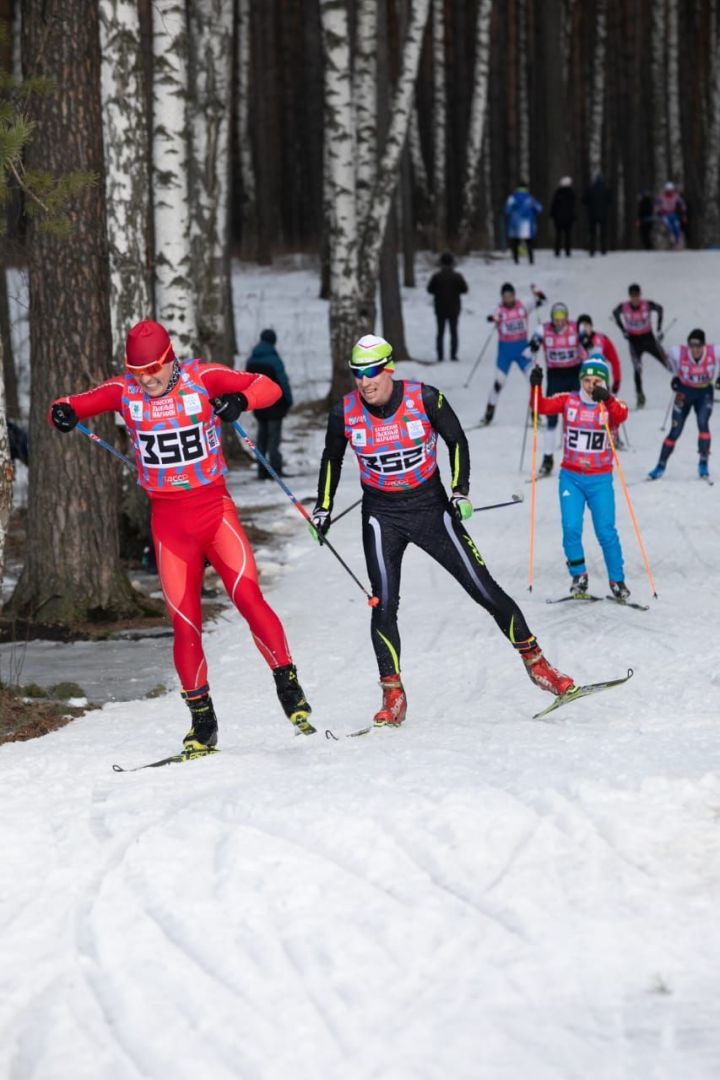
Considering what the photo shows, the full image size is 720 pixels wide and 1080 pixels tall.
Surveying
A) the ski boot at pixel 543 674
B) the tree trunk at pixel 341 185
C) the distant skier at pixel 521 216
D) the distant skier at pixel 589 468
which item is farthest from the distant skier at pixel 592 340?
the distant skier at pixel 521 216

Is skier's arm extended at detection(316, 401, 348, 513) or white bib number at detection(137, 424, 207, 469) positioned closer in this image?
white bib number at detection(137, 424, 207, 469)

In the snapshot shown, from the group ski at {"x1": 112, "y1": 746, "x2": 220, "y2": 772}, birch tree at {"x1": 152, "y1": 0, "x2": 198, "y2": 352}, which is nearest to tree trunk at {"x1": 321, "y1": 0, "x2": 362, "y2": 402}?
birch tree at {"x1": 152, "y1": 0, "x2": 198, "y2": 352}

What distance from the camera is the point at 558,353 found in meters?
16.0

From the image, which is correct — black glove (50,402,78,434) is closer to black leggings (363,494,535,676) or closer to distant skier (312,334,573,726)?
distant skier (312,334,573,726)

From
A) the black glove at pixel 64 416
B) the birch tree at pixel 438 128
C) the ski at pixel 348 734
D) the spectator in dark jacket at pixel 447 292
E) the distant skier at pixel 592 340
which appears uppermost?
the birch tree at pixel 438 128

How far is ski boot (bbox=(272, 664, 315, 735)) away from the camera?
691 cm

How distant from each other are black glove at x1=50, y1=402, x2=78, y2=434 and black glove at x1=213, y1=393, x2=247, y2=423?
2.28 feet

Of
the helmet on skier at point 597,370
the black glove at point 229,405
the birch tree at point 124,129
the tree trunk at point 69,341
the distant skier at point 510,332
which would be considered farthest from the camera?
the distant skier at point 510,332

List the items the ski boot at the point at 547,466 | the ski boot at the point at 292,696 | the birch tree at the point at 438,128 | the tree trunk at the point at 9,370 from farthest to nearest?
the birch tree at the point at 438,128
the tree trunk at the point at 9,370
the ski boot at the point at 547,466
the ski boot at the point at 292,696

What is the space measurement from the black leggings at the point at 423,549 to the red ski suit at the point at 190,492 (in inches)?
29.9

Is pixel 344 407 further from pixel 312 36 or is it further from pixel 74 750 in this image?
pixel 312 36

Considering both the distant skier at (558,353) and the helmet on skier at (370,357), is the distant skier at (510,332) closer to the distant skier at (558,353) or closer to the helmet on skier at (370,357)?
the distant skier at (558,353)

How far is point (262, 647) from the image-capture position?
6887mm

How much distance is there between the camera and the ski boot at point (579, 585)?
1067 cm
